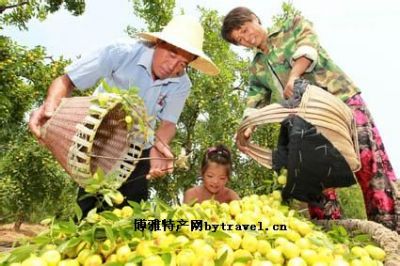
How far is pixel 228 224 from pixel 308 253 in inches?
15.4

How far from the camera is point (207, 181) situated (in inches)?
157

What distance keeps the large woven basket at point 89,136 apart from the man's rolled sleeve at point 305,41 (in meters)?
1.10

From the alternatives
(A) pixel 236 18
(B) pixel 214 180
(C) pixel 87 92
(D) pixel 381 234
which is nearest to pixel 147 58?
(A) pixel 236 18

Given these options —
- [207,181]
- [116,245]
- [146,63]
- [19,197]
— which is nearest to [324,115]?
[116,245]

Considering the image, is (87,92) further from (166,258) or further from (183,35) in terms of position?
(166,258)

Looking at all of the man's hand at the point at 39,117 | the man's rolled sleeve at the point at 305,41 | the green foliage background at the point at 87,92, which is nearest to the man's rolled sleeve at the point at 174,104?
the man's rolled sleeve at the point at 305,41

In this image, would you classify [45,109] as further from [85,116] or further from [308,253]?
[308,253]

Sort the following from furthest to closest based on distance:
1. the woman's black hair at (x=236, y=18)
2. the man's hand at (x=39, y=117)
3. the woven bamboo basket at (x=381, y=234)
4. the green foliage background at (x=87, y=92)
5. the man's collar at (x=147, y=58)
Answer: the green foliage background at (x=87, y=92)
the woman's black hair at (x=236, y=18)
the man's collar at (x=147, y=58)
the man's hand at (x=39, y=117)
the woven bamboo basket at (x=381, y=234)

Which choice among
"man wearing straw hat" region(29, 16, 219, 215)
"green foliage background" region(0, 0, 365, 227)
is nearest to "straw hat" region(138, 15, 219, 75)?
"man wearing straw hat" region(29, 16, 219, 215)

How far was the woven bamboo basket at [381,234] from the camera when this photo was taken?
1728 mm

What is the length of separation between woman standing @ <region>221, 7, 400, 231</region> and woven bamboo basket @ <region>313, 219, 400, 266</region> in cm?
41

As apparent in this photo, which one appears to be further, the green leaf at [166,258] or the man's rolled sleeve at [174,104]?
the man's rolled sleeve at [174,104]

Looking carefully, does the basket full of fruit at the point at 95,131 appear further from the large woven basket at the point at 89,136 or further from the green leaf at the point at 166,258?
the green leaf at the point at 166,258

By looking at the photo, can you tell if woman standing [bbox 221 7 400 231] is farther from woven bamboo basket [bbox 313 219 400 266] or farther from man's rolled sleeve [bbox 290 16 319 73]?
woven bamboo basket [bbox 313 219 400 266]
